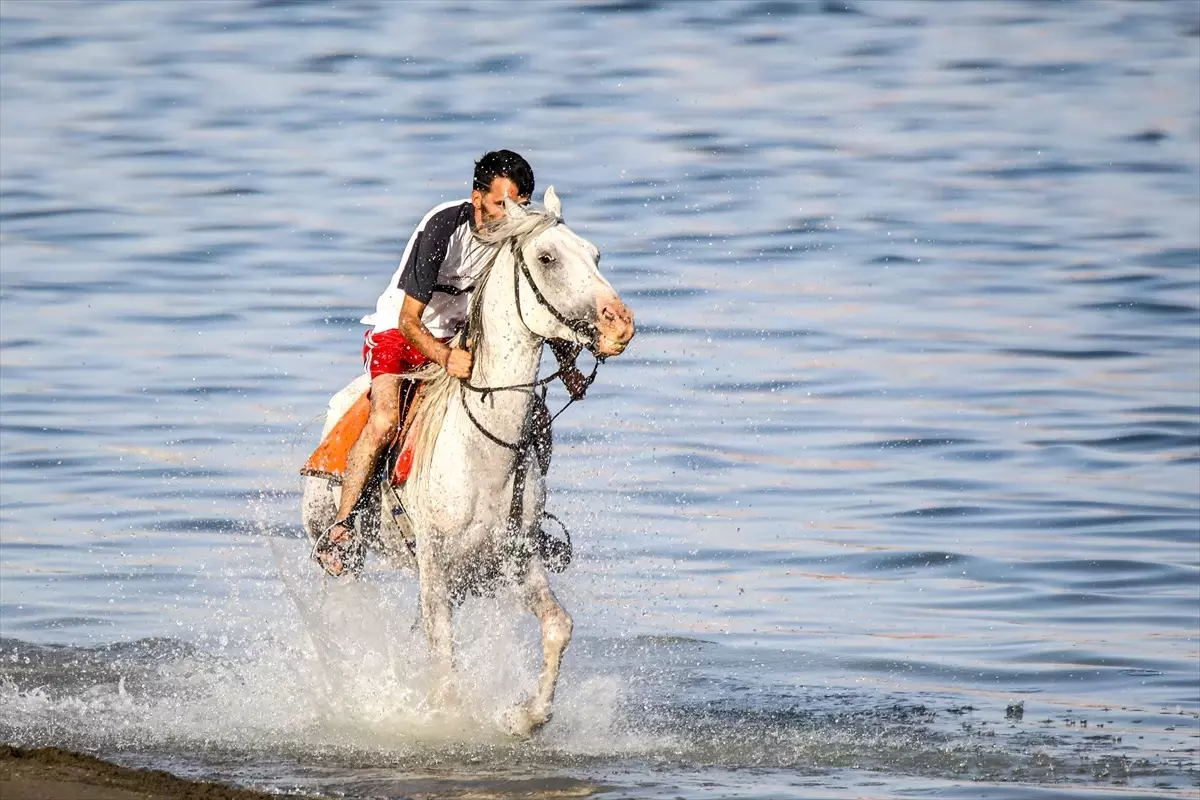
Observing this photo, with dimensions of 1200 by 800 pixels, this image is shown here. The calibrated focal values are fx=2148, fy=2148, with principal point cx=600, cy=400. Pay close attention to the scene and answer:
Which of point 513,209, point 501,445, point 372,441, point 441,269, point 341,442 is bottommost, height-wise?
point 341,442

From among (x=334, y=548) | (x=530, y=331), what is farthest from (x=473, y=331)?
(x=334, y=548)

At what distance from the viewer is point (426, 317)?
9688mm

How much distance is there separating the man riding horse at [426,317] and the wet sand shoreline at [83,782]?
6.27ft

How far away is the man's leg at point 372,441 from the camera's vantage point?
372 inches

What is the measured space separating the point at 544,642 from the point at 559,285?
1.68 meters

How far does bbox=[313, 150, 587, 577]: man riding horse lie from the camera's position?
906 cm

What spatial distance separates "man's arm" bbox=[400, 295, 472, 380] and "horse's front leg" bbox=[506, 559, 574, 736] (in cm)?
94

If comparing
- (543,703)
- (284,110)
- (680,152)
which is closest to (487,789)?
(543,703)

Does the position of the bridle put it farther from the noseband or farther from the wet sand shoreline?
the wet sand shoreline

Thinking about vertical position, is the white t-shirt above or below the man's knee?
above

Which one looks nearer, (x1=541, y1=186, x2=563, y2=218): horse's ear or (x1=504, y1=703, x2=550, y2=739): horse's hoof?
(x1=541, y1=186, x2=563, y2=218): horse's ear

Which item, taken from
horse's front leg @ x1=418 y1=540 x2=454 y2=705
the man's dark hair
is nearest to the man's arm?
the man's dark hair

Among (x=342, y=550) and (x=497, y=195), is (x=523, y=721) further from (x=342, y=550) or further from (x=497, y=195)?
(x=497, y=195)

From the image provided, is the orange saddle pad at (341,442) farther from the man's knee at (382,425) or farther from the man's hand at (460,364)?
the man's hand at (460,364)
